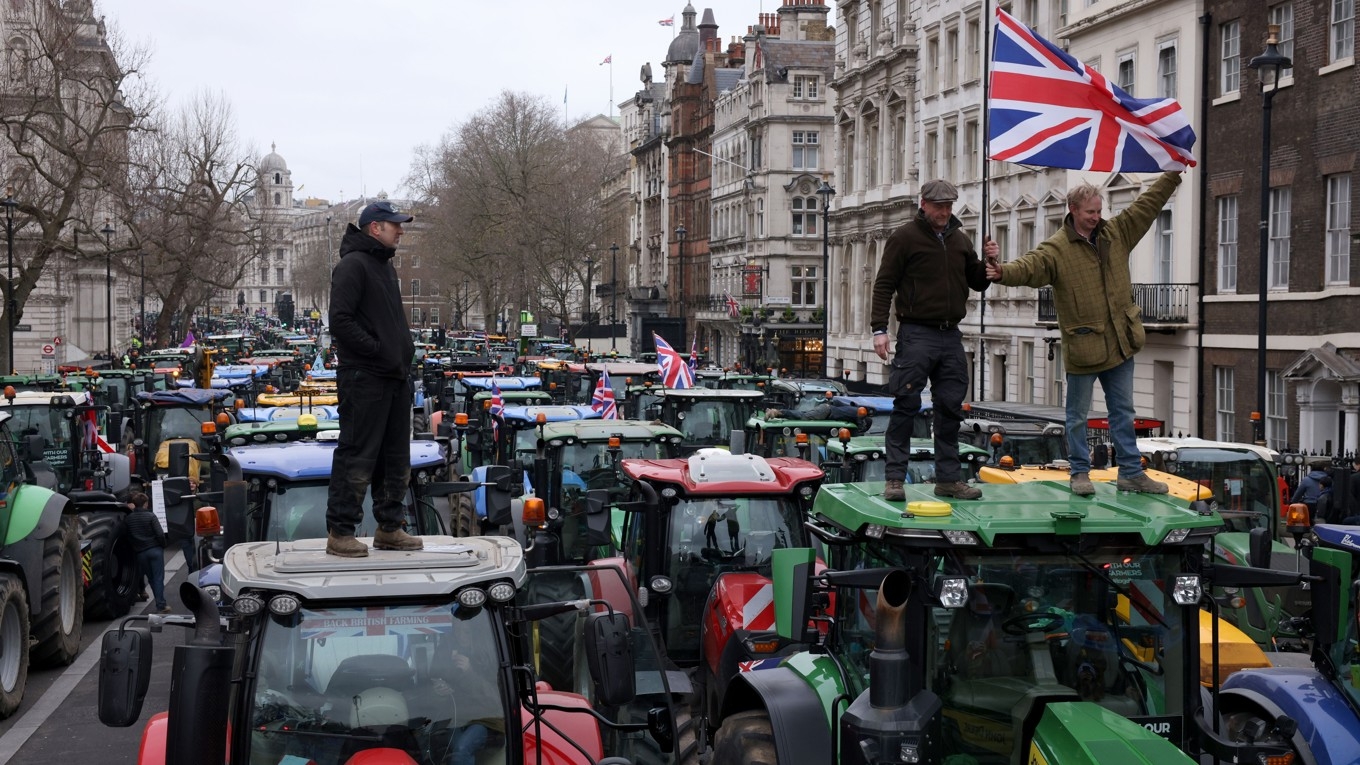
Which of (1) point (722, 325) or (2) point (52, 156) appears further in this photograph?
(1) point (722, 325)

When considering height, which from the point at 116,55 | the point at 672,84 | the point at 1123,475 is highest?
the point at 672,84

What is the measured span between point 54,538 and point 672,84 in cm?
9904

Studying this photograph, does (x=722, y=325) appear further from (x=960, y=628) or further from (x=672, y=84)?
(x=960, y=628)

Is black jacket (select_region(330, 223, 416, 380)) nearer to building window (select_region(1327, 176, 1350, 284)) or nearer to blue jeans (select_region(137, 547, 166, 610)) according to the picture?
blue jeans (select_region(137, 547, 166, 610))

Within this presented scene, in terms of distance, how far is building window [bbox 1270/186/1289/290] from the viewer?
2970 cm

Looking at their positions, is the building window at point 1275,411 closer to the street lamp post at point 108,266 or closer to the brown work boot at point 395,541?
the brown work boot at point 395,541

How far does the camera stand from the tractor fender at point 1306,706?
7.24 m

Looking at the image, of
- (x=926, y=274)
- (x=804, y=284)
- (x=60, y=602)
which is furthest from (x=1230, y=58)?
(x=804, y=284)

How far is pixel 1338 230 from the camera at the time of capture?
28.0m

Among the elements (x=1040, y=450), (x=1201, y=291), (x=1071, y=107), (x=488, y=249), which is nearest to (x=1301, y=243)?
(x=1201, y=291)

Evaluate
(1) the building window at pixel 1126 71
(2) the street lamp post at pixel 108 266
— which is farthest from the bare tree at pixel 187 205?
(1) the building window at pixel 1126 71

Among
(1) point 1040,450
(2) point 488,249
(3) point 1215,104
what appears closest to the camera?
(1) point 1040,450

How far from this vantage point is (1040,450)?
749 inches

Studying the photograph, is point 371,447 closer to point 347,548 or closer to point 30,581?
point 347,548
